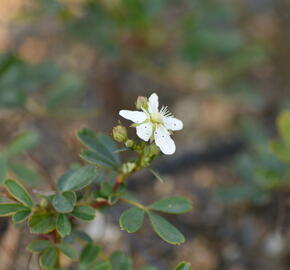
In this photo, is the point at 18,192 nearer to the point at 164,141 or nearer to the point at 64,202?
the point at 64,202

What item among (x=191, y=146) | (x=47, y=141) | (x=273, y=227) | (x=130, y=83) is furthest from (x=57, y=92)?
(x=273, y=227)

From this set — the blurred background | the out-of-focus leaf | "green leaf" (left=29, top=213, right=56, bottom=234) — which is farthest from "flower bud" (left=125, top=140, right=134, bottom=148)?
the out-of-focus leaf

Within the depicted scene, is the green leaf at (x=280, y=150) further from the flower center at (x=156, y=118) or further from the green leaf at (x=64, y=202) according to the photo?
the green leaf at (x=64, y=202)

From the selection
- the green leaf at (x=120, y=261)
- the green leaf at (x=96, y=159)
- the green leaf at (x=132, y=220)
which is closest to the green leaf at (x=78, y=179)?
the green leaf at (x=96, y=159)

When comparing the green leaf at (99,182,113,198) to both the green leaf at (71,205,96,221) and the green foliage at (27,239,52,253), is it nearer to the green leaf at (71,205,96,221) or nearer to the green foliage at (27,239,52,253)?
the green leaf at (71,205,96,221)

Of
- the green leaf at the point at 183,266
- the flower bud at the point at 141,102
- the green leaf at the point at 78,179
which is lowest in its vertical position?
the green leaf at the point at 183,266

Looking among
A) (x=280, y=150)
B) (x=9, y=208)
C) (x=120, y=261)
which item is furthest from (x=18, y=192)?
(x=280, y=150)
